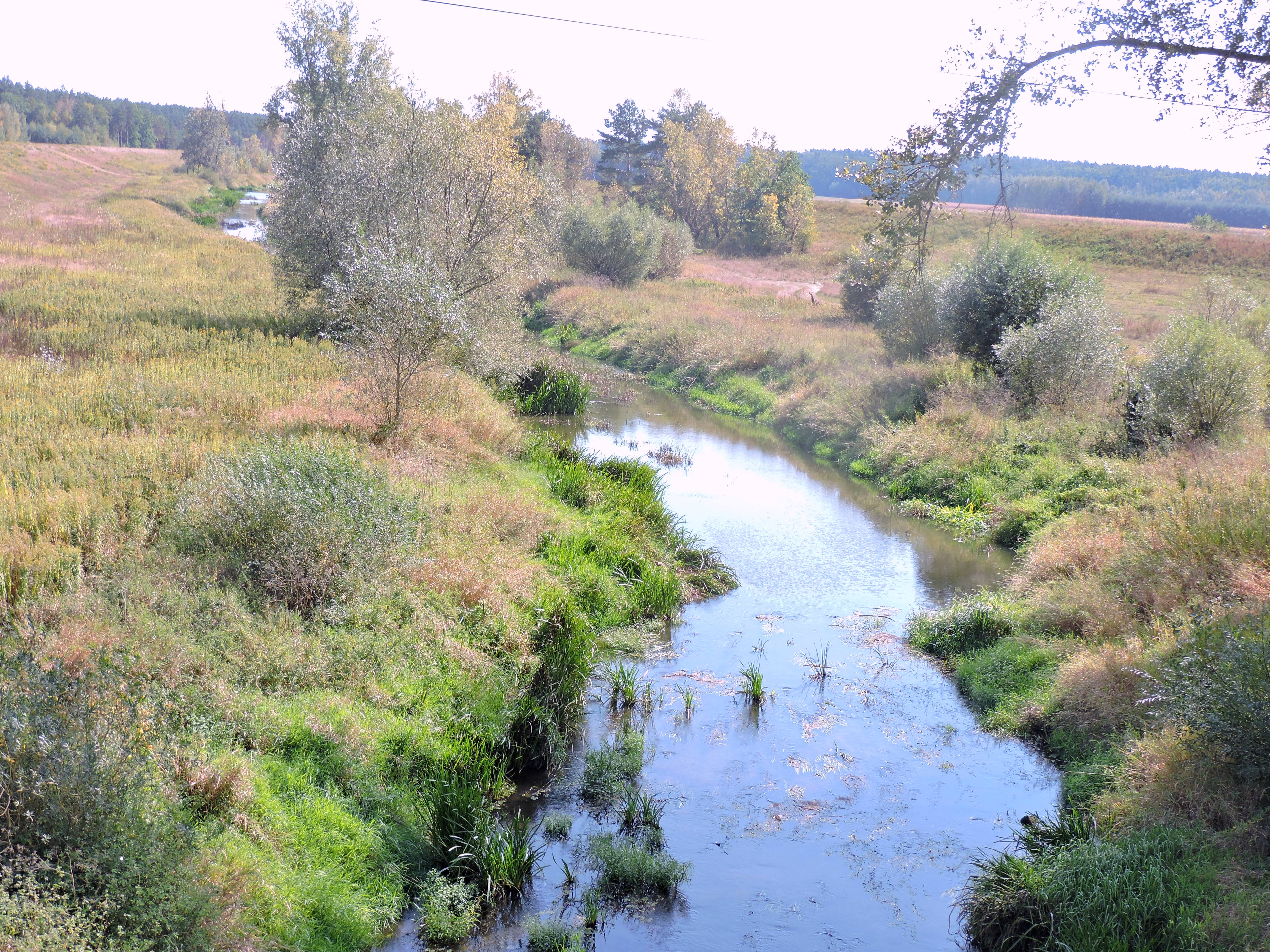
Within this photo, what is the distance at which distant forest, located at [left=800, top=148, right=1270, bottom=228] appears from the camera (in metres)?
99.9

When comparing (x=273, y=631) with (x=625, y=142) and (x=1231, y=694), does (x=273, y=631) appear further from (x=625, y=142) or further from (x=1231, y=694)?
(x=625, y=142)

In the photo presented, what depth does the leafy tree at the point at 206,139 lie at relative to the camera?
91500 millimetres

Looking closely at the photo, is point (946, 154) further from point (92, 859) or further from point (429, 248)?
point (429, 248)

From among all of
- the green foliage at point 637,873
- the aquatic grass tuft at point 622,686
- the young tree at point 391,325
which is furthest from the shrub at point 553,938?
the young tree at point 391,325

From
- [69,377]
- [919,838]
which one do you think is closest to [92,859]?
[919,838]

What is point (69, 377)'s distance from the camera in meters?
13.5

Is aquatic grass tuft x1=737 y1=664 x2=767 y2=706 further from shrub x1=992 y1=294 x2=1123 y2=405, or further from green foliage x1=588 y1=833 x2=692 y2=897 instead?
shrub x1=992 y1=294 x2=1123 y2=405

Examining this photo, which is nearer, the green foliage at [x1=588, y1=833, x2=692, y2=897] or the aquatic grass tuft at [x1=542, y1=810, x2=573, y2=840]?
the green foliage at [x1=588, y1=833, x2=692, y2=897]

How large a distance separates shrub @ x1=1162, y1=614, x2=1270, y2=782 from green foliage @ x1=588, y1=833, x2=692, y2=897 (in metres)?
4.06

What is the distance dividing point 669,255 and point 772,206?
17372mm

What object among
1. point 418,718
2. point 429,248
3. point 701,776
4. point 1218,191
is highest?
point 1218,191

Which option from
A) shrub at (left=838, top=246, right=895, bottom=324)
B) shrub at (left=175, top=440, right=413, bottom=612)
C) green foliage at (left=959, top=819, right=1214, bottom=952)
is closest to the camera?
green foliage at (left=959, top=819, right=1214, bottom=952)

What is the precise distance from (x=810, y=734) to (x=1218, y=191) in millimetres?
143734

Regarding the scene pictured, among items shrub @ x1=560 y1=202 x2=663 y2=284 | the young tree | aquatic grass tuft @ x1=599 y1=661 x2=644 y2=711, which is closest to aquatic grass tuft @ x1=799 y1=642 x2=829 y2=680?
aquatic grass tuft @ x1=599 y1=661 x2=644 y2=711
